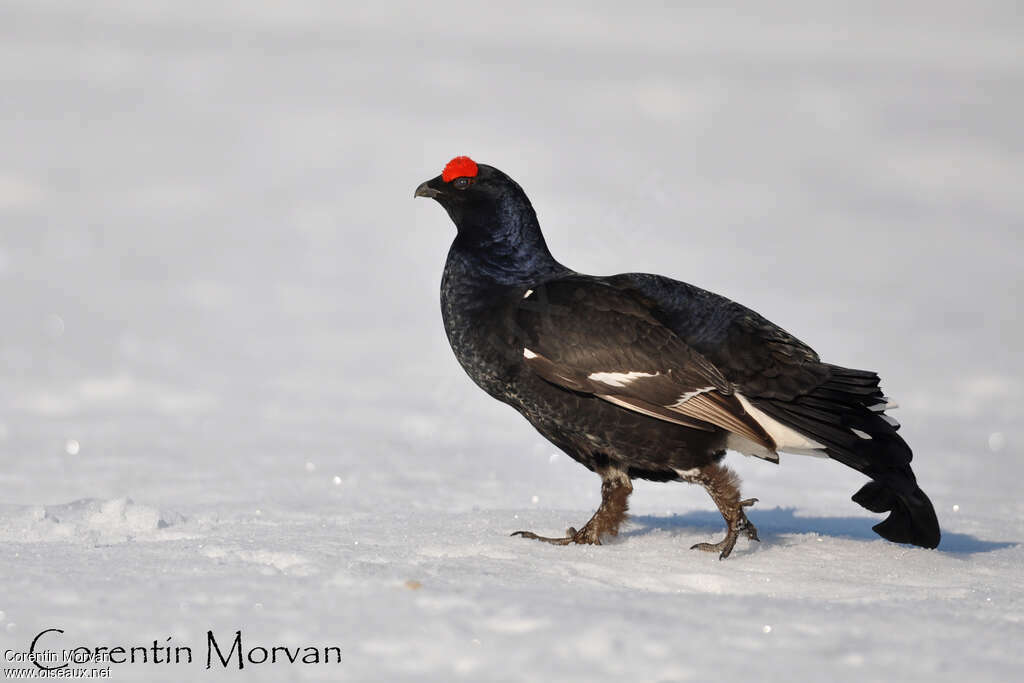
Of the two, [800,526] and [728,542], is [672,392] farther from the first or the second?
[800,526]

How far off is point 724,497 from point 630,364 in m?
0.71

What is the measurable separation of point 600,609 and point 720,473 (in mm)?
1692

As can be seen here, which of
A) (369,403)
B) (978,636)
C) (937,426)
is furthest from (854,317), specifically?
(978,636)

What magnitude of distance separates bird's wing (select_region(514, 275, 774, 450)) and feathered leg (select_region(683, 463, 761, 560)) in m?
0.24

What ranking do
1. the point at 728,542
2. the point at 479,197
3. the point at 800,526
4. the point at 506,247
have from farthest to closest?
the point at 800,526, the point at 479,197, the point at 506,247, the point at 728,542

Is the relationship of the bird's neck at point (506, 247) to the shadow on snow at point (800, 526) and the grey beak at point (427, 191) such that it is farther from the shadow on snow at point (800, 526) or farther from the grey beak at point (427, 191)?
the shadow on snow at point (800, 526)

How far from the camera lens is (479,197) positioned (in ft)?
21.1

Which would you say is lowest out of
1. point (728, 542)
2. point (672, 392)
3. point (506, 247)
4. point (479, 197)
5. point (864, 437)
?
point (728, 542)

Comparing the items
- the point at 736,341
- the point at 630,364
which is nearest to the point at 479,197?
the point at 630,364

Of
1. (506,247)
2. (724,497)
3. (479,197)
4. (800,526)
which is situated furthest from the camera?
(800,526)

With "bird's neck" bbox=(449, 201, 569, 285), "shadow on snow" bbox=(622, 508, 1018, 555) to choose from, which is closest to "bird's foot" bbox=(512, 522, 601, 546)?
"shadow on snow" bbox=(622, 508, 1018, 555)

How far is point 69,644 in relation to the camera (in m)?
3.64

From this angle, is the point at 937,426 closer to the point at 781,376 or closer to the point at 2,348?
the point at 781,376

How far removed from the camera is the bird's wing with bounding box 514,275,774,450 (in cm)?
550
